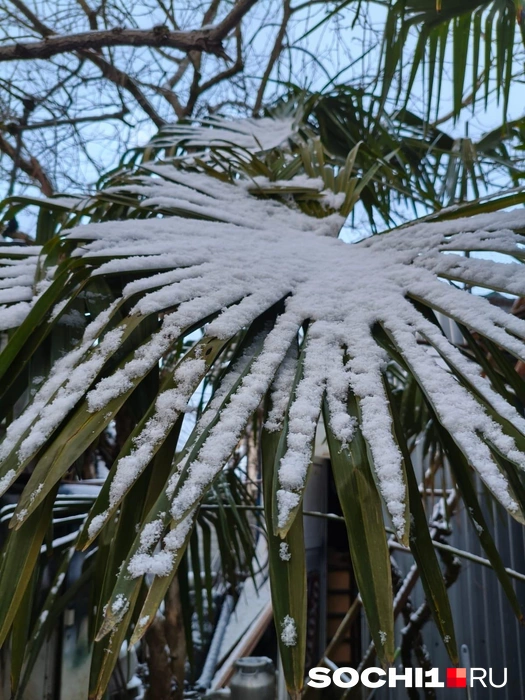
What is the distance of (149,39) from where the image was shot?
1.07m

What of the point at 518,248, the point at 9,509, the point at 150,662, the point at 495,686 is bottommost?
the point at 495,686

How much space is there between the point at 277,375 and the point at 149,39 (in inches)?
36.2

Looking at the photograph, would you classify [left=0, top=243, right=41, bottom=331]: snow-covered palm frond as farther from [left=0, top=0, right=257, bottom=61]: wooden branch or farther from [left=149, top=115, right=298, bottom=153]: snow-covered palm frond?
[left=0, top=0, right=257, bottom=61]: wooden branch

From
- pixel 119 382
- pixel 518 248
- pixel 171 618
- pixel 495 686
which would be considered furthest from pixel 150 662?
pixel 518 248

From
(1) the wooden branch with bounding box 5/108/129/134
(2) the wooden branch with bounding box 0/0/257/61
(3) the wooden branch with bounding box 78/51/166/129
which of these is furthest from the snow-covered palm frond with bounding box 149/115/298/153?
(1) the wooden branch with bounding box 5/108/129/134

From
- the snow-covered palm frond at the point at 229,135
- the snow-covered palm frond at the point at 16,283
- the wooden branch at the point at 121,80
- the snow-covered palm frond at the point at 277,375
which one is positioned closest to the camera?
the snow-covered palm frond at the point at 277,375

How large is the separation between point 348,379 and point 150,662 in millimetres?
1142

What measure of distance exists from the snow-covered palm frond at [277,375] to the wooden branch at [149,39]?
1.79ft

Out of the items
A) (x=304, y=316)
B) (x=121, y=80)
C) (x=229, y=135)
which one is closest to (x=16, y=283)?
(x=304, y=316)

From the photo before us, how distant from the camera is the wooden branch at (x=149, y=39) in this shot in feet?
3.47

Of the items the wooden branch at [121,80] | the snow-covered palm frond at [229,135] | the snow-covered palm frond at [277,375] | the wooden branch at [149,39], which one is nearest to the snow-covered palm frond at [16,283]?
the snow-covered palm frond at [277,375]

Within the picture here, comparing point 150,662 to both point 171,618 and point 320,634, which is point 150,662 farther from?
point 320,634

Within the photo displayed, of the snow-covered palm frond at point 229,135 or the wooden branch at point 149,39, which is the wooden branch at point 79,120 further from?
the snow-covered palm frond at point 229,135

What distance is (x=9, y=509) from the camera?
35.9 inches
